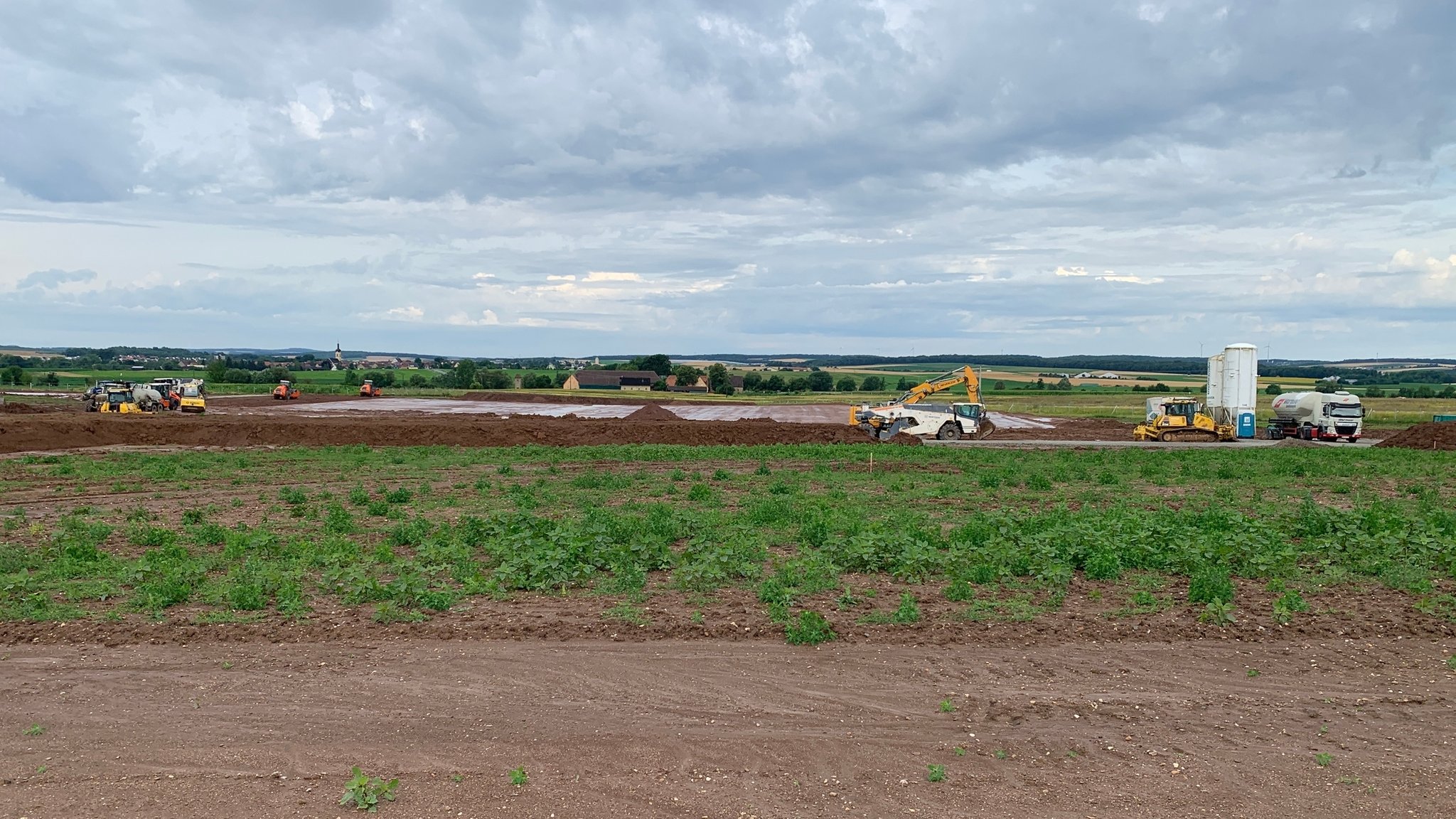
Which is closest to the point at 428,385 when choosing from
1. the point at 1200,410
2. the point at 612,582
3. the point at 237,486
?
the point at 1200,410

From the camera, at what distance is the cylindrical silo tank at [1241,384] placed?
51.2 meters

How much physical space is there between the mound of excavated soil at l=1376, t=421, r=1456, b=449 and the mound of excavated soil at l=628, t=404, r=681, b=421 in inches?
1488

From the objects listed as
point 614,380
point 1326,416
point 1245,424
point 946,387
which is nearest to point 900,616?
point 946,387

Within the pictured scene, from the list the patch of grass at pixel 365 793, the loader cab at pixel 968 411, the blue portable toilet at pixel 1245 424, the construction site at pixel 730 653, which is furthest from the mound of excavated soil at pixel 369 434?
the patch of grass at pixel 365 793

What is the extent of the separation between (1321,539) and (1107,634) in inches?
268

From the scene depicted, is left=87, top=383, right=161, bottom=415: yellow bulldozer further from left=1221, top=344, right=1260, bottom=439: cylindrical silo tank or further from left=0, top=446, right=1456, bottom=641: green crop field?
left=1221, top=344, right=1260, bottom=439: cylindrical silo tank

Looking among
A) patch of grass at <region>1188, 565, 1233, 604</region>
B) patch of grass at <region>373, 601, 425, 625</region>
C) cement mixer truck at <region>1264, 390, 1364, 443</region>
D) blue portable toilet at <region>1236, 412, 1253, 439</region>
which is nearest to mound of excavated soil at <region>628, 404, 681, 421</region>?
blue portable toilet at <region>1236, 412, 1253, 439</region>

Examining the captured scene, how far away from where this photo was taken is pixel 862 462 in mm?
30453

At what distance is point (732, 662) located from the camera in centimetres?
898

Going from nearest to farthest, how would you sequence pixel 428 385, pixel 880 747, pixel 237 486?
pixel 880 747 → pixel 237 486 → pixel 428 385

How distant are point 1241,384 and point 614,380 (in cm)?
9124

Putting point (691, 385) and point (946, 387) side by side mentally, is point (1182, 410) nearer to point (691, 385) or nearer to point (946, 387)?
point (946, 387)

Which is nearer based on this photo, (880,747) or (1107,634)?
(880,747)

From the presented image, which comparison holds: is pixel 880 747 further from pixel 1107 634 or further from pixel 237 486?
pixel 237 486
